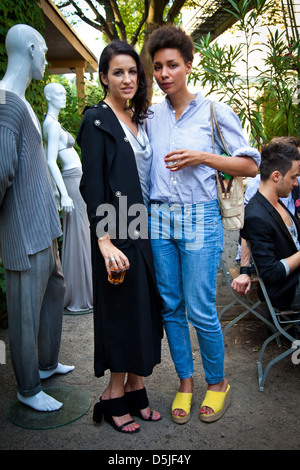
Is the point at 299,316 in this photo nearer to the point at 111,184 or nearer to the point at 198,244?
the point at 198,244

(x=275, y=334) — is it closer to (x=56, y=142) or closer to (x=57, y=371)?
(x=57, y=371)

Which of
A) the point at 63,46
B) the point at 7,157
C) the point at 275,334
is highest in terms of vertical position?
the point at 63,46

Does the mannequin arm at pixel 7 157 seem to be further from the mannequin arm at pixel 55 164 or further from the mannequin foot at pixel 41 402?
the mannequin arm at pixel 55 164

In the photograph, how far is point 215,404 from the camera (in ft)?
8.88

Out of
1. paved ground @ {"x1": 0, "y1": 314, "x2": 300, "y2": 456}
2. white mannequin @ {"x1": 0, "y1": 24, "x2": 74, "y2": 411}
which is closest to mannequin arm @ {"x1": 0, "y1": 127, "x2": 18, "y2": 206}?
white mannequin @ {"x1": 0, "y1": 24, "x2": 74, "y2": 411}

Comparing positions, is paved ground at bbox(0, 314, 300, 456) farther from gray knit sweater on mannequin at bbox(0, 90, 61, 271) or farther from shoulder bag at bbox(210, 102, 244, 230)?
shoulder bag at bbox(210, 102, 244, 230)

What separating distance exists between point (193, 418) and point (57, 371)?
1.18 metres

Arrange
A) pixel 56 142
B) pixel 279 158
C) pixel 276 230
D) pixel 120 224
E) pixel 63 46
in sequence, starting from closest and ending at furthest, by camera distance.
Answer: pixel 120 224
pixel 276 230
pixel 279 158
pixel 56 142
pixel 63 46

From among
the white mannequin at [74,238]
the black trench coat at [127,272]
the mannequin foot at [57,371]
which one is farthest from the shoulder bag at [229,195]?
the white mannequin at [74,238]

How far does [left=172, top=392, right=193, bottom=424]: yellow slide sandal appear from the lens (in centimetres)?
265

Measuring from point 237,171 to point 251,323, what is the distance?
2274mm

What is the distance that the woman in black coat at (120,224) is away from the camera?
7.48 feet

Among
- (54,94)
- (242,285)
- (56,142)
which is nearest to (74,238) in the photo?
(56,142)

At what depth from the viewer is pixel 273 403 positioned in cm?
290
